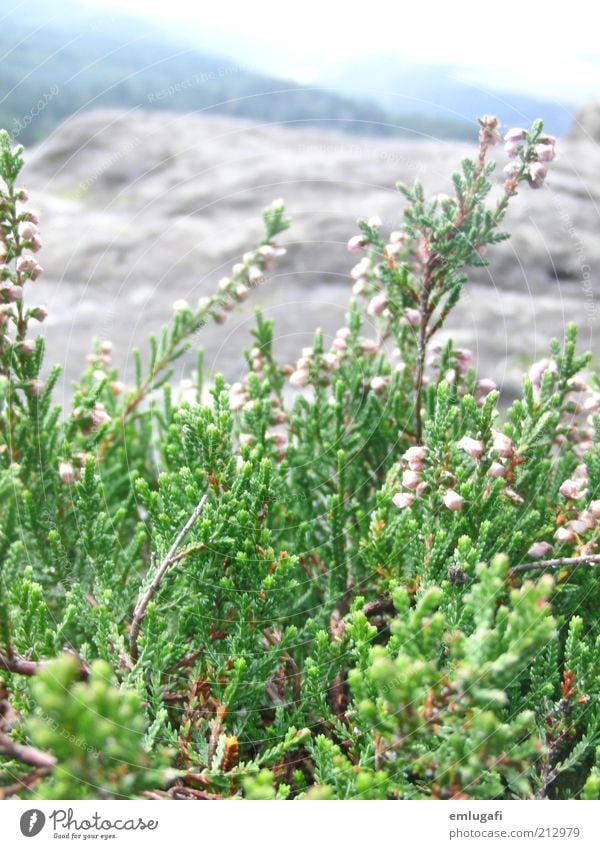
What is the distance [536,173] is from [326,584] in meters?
1.08

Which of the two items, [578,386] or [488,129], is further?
[578,386]

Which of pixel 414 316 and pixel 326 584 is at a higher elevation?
pixel 414 316

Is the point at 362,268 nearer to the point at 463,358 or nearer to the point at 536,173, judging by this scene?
the point at 463,358

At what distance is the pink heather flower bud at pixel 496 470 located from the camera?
1.63 meters

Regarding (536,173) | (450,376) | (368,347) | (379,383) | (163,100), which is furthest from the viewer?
(163,100)

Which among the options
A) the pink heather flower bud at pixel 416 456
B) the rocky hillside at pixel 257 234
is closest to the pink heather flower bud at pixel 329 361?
the pink heather flower bud at pixel 416 456

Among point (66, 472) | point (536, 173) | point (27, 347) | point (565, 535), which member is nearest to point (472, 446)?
point (565, 535)

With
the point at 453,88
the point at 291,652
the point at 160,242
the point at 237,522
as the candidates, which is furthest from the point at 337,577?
A: the point at 160,242

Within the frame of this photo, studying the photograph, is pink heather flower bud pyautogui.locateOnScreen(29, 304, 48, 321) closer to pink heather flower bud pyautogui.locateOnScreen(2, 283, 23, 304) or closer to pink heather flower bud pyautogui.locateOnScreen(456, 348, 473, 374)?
pink heather flower bud pyautogui.locateOnScreen(2, 283, 23, 304)

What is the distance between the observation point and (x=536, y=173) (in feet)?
5.79

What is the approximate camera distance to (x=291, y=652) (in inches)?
69.2

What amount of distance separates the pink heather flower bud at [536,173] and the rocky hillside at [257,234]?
5.60 feet

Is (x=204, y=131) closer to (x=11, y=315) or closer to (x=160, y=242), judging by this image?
(x=160, y=242)

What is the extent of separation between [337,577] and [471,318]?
95.5 inches
